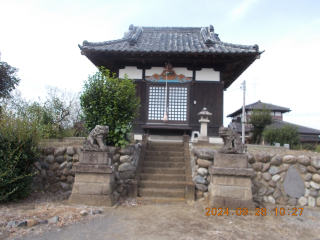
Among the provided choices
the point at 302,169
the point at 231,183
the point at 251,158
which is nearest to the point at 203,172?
the point at 231,183

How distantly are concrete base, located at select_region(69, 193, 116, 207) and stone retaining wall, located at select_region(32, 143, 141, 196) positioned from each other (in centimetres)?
88

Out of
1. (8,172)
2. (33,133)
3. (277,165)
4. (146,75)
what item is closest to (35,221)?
(8,172)

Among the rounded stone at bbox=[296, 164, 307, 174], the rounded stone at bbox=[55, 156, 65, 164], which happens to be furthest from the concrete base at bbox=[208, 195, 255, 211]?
the rounded stone at bbox=[55, 156, 65, 164]

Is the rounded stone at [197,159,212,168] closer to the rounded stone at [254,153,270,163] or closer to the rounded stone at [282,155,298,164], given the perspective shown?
the rounded stone at [254,153,270,163]

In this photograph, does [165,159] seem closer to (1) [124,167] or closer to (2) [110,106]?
(1) [124,167]

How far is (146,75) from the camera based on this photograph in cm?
1095

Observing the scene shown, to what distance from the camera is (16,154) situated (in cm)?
561

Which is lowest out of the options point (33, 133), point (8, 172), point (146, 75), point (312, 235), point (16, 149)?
point (312, 235)

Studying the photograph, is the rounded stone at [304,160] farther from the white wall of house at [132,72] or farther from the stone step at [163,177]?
the white wall of house at [132,72]

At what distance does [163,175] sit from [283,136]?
1546 cm

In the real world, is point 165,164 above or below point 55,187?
above

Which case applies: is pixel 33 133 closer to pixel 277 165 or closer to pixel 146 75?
pixel 146 75

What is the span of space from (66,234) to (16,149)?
8.82 feet

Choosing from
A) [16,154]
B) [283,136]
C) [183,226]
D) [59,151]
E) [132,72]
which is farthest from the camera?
[283,136]
